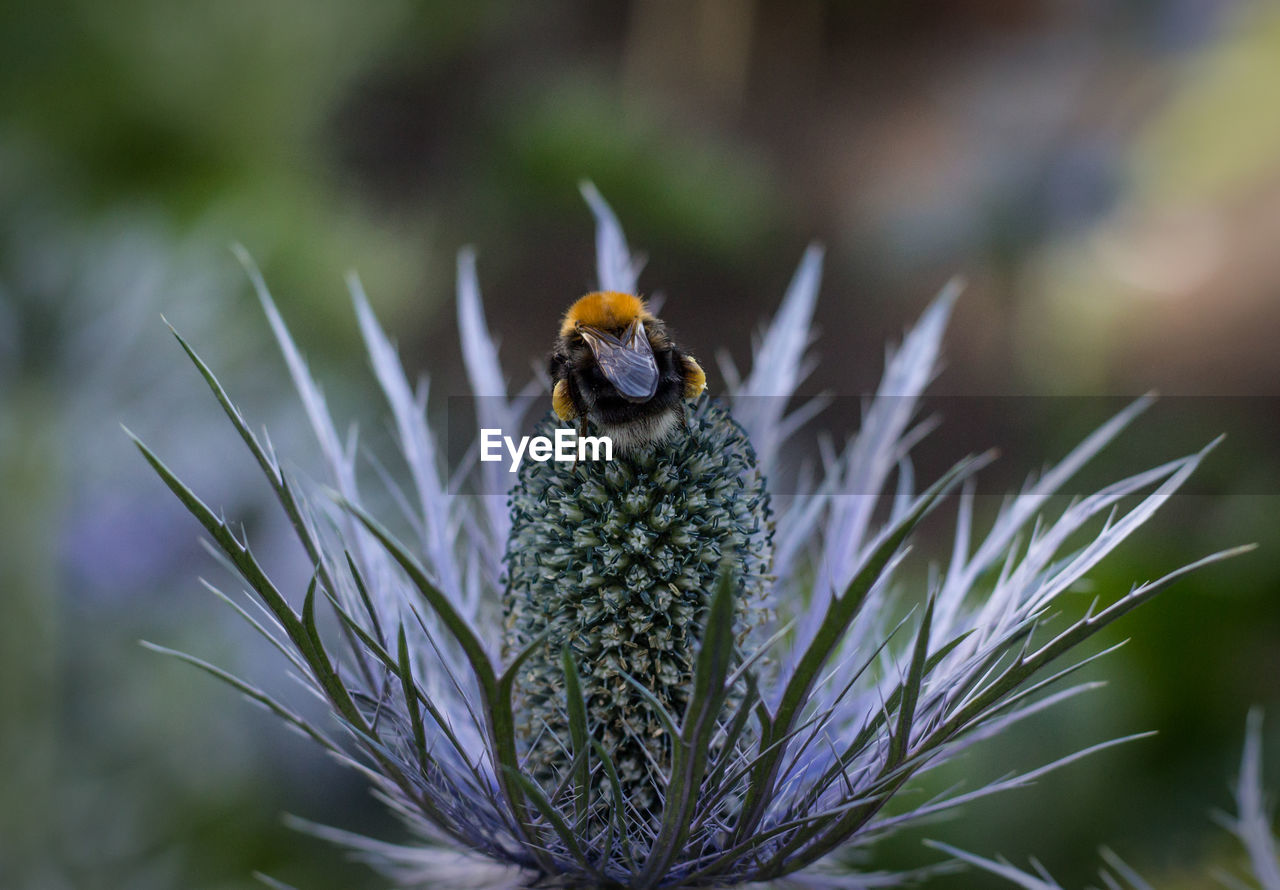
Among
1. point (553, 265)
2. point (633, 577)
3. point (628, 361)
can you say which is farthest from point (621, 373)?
point (553, 265)

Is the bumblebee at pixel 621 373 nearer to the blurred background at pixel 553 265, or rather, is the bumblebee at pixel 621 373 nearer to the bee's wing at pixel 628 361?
the bee's wing at pixel 628 361

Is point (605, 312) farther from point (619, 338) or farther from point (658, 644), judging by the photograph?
point (658, 644)

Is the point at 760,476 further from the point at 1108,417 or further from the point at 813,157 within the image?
the point at 813,157

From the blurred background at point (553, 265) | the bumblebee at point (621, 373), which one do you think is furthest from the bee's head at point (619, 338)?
the blurred background at point (553, 265)

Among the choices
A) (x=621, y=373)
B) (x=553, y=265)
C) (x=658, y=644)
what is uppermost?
(x=553, y=265)

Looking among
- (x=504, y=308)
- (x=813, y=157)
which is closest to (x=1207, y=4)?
(x=813, y=157)

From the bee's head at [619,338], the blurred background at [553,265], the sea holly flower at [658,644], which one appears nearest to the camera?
the sea holly flower at [658,644]

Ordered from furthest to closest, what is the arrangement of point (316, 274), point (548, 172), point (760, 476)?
point (548, 172) < point (316, 274) < point (760, 476)
